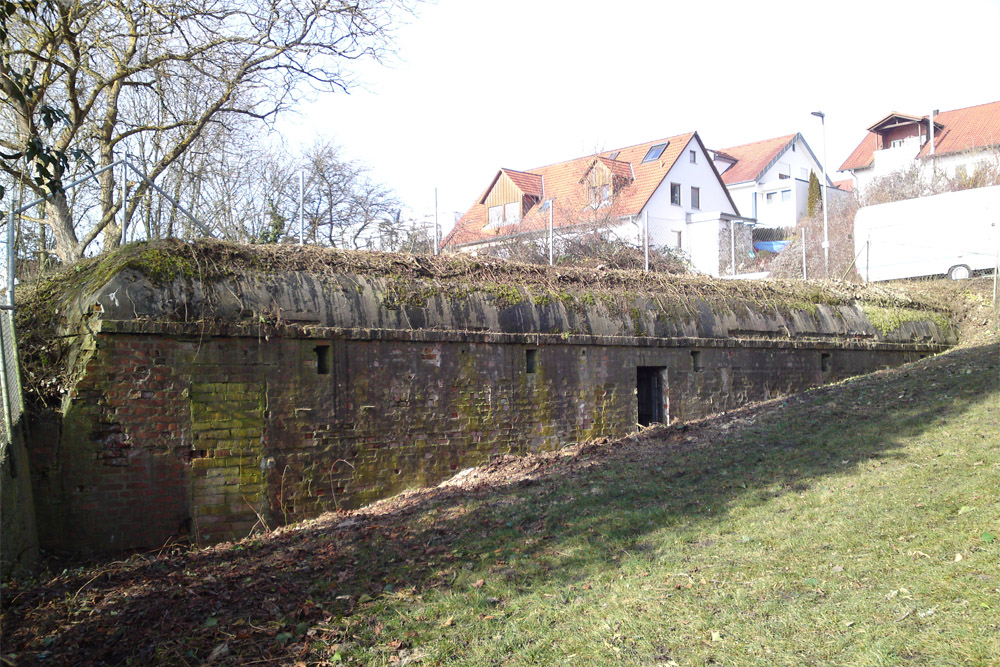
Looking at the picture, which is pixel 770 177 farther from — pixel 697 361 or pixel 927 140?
pixel 697 361

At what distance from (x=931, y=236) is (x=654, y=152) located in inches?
698

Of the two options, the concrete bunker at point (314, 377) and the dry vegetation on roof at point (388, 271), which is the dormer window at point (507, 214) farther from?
the concrete bunker at point (314, 377)

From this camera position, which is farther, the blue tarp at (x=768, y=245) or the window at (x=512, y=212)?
the blue tarp at (x=768, y=245)

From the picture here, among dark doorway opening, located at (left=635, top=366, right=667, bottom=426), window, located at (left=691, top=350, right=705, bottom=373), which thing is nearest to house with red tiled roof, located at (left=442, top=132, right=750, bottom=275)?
window, located at (left=691, top=350, right=705, bottom=373)

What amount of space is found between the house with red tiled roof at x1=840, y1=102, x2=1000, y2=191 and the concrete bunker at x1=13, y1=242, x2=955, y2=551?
32.3 metres

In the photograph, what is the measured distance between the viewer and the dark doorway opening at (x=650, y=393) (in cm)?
1251

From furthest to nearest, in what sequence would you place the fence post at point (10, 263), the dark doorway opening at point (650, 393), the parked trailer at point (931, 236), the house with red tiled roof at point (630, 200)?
the house with red tiled roof at point (630, 200), the parked trailer at point (931, 236), the dark doorway opening at point (650, 393), the fence post at point (10, 263)

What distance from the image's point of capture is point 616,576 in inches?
235

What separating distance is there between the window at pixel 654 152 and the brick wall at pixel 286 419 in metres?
24.8

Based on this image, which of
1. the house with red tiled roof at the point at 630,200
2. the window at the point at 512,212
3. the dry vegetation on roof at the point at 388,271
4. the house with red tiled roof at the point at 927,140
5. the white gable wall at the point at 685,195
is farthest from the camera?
the house with red tiled roof at the point at 927,140

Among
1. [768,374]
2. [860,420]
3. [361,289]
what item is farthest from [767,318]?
[361,289]

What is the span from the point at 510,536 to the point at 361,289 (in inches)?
148

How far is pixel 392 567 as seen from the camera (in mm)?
6461

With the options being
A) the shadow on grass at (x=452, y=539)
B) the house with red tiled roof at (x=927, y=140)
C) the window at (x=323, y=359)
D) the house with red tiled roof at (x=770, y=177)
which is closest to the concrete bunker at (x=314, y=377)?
the window at (x=323, y=359)
